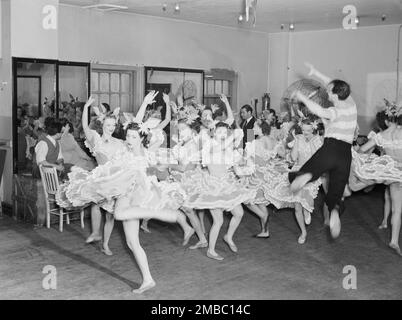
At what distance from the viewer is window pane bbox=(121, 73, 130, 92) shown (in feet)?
37.9

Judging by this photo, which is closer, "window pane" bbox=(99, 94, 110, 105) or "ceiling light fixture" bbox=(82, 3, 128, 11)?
"ceiling light fixture" bbox=(82, 3, 128, 11)

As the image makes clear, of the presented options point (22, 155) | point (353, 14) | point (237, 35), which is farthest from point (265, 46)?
point (22, 155)

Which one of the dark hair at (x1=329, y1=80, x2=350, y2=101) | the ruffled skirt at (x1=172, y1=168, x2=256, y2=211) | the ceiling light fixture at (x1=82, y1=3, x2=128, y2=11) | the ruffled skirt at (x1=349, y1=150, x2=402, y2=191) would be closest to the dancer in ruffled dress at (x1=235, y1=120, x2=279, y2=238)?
the ruffled skirt at (x1=172, y1=168, x2=256, y2=211)

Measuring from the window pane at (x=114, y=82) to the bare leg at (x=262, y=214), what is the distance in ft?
15.5

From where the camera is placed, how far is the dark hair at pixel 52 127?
8008mm

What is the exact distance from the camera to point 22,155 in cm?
897

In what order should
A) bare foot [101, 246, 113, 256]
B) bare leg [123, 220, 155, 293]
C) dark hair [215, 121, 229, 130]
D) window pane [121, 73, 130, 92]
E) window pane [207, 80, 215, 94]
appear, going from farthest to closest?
window pane [207, 80, 215, 94] → window pane [121, 73, 130, 92] → bare foot [101, 246, 113, 256] → dark hair [215, 121, 229, 130] → bare leg [123, 220, 155, 293]

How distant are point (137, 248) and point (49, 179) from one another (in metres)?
2.82

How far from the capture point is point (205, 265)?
6531 millimetres

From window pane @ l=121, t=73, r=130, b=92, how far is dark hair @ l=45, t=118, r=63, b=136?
3638 mm

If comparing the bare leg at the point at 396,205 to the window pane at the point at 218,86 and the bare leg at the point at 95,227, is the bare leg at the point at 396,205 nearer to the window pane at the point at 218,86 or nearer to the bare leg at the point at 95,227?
the bare leg at the point at 95,227

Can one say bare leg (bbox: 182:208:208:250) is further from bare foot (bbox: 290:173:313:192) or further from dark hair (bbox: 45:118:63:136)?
dark hair (bbox: 45:118:63:136)

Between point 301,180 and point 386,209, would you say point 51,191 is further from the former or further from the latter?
point 386,209
